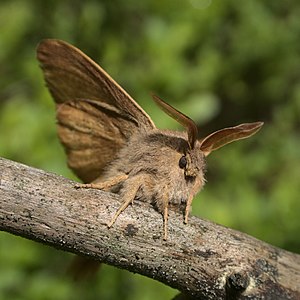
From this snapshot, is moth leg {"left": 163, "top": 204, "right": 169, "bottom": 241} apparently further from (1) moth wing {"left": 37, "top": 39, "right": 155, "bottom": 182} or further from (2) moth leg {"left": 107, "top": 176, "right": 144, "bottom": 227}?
(1) moth wing {"left": 37, "top": 39, "right": 155, "bottom": 182}

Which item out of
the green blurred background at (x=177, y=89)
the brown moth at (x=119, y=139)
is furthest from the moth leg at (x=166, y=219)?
the green blurred background at (x=177, y=89)

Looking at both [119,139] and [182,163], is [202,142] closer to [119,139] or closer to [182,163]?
[182,163]

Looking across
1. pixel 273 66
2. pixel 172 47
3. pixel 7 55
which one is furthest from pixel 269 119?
pixel 7 55

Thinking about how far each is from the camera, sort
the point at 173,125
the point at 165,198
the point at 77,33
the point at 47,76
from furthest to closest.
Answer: the point at 77,33 → the point at 173,125 → the point at 47,76 → the point at 165,198

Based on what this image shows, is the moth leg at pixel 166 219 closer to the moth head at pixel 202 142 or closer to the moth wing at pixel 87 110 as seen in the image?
the moth head at pixel 202 142

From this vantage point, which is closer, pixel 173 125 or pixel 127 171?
pixel 127 171

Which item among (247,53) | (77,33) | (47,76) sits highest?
(247,53)

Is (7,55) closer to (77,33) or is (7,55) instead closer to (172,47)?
(77,33)
